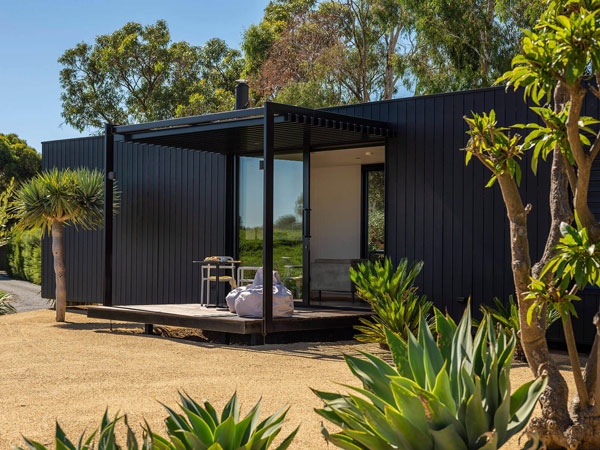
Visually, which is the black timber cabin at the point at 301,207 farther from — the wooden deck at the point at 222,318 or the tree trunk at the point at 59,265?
the tree trunk at the point at 59,265

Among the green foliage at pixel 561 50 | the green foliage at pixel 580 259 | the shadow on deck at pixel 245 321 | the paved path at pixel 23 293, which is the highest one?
the green foliage at pixel 561 50

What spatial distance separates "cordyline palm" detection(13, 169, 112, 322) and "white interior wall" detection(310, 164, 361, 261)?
11.6 feet

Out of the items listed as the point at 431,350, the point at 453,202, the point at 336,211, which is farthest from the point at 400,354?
the point at 336,211

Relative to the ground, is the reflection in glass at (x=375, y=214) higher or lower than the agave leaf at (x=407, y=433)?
higher

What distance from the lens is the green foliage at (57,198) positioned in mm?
10078

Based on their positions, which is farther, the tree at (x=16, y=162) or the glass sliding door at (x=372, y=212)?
the tree at (x=16, y=162)

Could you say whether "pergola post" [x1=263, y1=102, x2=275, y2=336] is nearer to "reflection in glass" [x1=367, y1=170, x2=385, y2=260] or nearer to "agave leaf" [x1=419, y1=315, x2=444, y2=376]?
"reflection in glass" [x1=367, y1=170, x2=385, y2=260]

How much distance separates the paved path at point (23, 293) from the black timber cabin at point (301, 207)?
135 inches

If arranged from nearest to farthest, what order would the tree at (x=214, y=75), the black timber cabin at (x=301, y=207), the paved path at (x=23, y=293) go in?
the black timber cabin at (x=301, y=207), the paved path at (x=23, y=293), the tree at (x=214, y=75)

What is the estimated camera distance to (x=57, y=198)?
10117 millimetres

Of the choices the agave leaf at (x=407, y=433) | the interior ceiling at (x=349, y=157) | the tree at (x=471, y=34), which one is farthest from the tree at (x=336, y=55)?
the agave leaf at (x=407, y=433)

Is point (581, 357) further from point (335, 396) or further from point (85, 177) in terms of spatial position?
point (85, 177)

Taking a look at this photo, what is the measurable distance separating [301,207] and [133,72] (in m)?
20.4

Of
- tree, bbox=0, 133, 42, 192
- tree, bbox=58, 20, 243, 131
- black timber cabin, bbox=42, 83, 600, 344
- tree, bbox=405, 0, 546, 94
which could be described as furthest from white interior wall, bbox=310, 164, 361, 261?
tree, bbox=0, 133, 42, 192
